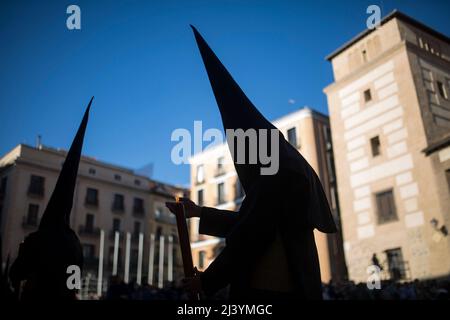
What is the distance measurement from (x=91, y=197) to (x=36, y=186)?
590 centimetres

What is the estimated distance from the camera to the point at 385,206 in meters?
19.1

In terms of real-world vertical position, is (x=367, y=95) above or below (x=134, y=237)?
above

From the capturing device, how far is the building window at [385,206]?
61.3ft

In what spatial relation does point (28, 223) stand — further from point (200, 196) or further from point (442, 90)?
point (442, 90)

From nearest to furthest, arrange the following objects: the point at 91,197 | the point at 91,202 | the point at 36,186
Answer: the point at 36,186 → the point at 91,202 → the point at 91,197

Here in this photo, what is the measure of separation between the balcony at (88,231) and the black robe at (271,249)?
4111cm

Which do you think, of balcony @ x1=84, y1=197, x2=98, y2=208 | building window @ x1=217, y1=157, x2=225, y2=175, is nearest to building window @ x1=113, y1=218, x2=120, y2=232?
balcony @ x1=84, y1=197, x2=98, y2=208

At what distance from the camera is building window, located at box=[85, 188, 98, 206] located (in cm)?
4169

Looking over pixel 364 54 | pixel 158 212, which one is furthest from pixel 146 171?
pixel 364 54

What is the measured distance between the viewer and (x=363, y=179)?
66.8ft

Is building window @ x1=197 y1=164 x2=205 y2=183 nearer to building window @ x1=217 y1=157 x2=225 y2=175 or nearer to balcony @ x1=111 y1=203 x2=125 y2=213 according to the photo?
building window @ x1=217 y1=157 x2=225 y2=175

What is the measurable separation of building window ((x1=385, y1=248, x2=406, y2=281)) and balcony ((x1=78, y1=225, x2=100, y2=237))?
102 ft

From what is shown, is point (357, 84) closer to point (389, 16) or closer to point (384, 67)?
point (384, 67)
